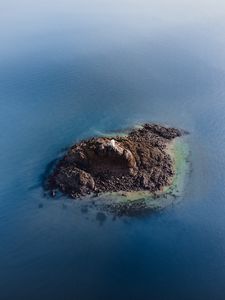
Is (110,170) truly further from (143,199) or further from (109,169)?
(143,199)

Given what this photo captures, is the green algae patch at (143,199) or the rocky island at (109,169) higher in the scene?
the rocky island at (109,169)

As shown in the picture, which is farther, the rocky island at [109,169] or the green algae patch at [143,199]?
the rocky island at [109,169]

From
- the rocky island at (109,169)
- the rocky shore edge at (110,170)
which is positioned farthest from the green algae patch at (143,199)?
the rocky island at (109,169)

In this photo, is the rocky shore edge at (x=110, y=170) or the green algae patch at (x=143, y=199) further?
the rocky shore edge at (x=110, y=170)

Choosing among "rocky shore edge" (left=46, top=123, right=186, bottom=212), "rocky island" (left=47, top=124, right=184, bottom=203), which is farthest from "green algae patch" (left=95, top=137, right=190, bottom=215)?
"rocky island" (left=47, top=124, right=184, bottom=203)

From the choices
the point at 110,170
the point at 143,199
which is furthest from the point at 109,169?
the point at 143,199

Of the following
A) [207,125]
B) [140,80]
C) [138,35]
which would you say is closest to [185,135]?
[207,125]

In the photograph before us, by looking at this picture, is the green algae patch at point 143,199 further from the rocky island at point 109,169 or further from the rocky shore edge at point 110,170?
the rocky island at point 109,169
